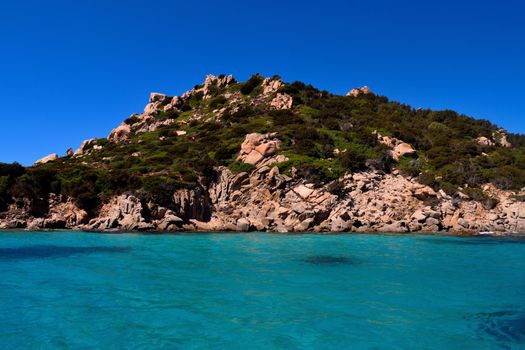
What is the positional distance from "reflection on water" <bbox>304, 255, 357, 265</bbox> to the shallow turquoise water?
1.9 inches

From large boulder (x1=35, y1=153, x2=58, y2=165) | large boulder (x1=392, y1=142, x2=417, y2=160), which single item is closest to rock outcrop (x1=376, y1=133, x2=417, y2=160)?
large boulder (x1=392, y1=142, x2=417, y2=160)

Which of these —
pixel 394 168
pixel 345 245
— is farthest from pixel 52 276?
pixel 394 168

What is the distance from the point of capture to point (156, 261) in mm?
17766

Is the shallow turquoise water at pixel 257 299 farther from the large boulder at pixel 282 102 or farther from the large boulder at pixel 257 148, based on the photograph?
the large boulder at pixel 282 102

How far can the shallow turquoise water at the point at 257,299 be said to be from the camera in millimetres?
8281

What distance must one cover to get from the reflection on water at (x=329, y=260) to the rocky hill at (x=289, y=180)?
14943 millimetres

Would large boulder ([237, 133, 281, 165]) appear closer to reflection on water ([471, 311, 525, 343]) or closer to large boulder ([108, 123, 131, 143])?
large boulder ([108, 123, 131, 143])

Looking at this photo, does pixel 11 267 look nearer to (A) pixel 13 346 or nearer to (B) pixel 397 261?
(A) pixel 13 346

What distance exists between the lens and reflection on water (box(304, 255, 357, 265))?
1781 cm

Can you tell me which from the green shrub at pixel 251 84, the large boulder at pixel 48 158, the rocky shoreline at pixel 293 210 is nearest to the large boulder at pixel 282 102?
the green shrub at pixel 251 84

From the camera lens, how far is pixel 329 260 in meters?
18.6

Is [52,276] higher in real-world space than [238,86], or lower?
lower

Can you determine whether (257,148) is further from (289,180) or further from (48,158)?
(48,158)

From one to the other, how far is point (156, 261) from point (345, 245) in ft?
40.7
